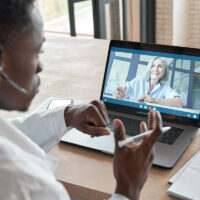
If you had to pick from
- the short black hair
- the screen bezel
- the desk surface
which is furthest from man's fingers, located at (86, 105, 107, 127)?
the short black hair

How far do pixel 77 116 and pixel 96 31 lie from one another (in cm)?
213

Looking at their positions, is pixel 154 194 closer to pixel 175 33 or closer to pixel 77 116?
pixel 77 116

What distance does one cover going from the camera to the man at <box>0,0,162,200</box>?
0.83m

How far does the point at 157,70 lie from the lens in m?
1.38

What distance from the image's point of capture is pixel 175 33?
391 cm

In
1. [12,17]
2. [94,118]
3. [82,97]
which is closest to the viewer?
[12,17]

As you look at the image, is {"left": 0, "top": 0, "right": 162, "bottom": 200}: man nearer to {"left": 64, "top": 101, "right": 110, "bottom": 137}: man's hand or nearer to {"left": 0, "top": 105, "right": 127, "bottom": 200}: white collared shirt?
{"left": 0, "top": 105, "right": 127, "bottom": 200}: white collared shirt

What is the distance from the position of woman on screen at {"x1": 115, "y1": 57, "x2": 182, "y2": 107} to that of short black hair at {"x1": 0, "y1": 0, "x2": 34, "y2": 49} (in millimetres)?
630

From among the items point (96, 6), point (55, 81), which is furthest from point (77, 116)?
point (96, 6)

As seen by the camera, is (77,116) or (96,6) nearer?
(77,116)

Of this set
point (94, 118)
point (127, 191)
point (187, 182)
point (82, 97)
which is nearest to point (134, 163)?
point (127, 191)

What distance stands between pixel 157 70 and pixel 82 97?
421mm

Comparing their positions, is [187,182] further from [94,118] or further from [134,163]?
[94,118]

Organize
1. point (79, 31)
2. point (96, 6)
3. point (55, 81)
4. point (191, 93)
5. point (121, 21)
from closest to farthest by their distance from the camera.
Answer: point (191, 93) < point (55, 81) < point (96, 6) < point (121, 21) < point (79, 31)
